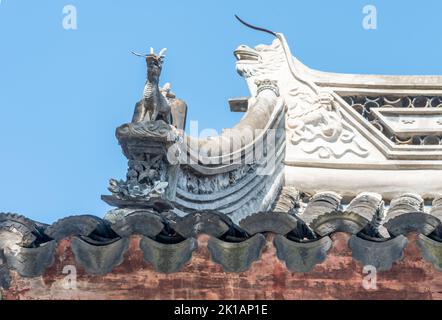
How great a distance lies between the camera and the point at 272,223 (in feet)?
32.6

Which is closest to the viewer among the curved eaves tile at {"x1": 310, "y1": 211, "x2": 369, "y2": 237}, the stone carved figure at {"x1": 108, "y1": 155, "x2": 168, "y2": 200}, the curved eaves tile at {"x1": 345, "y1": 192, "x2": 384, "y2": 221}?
the curved eaves tile at {"x1": 310, "y1": 211, "x2": 369, "y2": 237}

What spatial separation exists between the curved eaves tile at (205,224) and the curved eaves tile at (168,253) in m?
0.07

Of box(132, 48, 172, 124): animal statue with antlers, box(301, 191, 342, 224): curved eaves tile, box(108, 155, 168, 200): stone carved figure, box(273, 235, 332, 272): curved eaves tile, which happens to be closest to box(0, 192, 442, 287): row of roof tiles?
box(273, 235, 332, 272): curved eaves tile

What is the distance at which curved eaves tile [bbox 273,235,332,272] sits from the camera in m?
9.86

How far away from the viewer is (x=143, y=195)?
11.0m

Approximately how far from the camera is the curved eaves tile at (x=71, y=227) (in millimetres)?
9875

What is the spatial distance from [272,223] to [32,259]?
4.63 feet

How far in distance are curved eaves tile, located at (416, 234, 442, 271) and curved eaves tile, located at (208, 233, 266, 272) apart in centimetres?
93

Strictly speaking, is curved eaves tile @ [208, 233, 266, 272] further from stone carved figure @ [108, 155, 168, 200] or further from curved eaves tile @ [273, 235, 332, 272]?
stone carved figure @ [108, 155, 168, 200]

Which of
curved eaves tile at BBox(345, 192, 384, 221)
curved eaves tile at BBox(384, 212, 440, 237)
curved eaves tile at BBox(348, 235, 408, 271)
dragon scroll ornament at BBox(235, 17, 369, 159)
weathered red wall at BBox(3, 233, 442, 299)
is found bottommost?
weathered red wall at BBox(3, 233, 442, 299)

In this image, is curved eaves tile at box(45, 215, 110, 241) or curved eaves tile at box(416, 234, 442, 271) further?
curved eaves tile at box(45, 215, 110, 241)

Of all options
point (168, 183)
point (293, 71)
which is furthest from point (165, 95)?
point (293, 71)

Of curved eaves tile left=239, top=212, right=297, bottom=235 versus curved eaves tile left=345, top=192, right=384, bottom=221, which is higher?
curved eaves tile left=345, top=192, right=384, bottom=221

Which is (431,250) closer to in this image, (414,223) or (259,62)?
(414,223)
